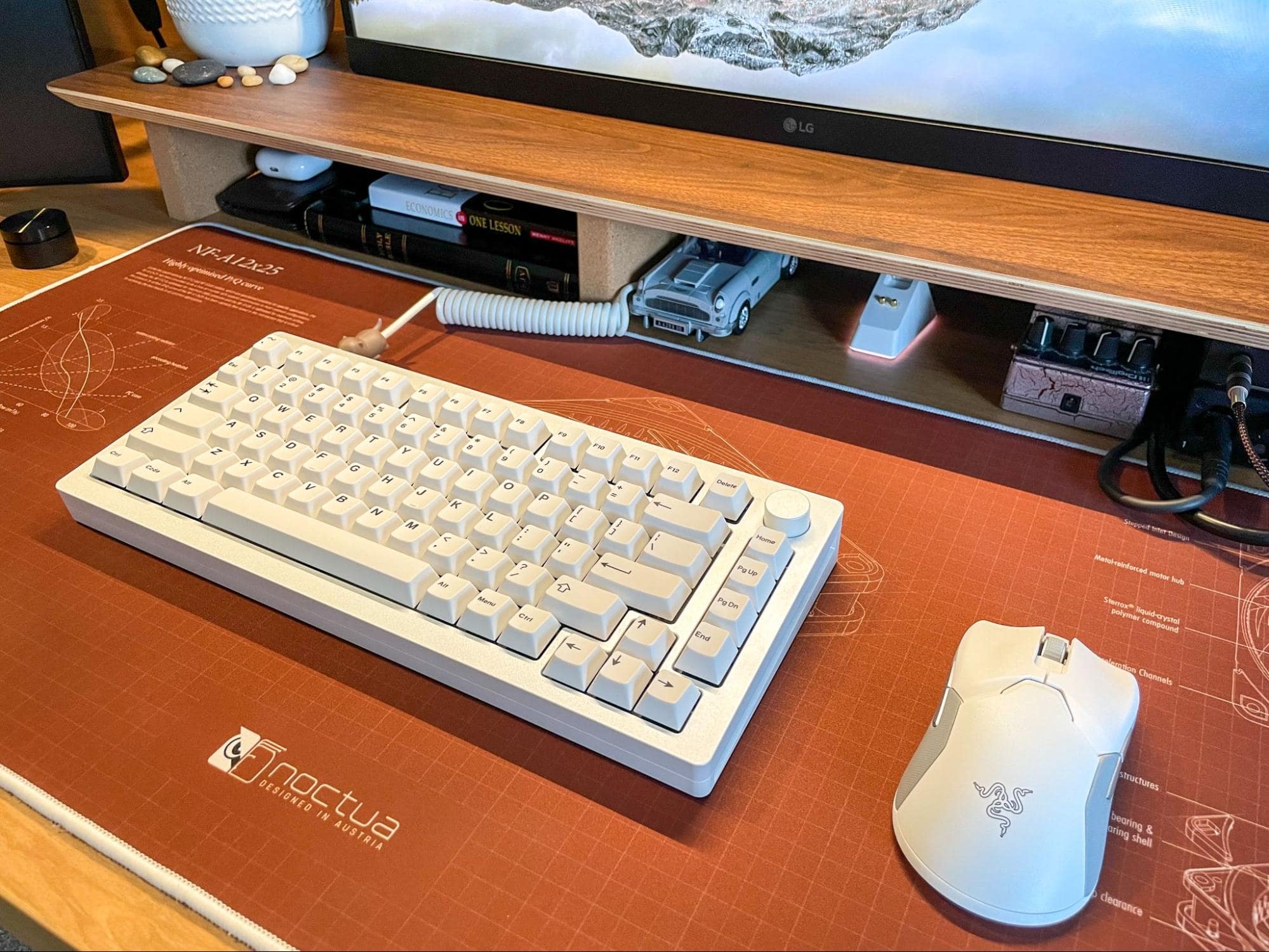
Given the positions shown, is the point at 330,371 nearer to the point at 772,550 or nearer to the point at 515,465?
the point at 515,465

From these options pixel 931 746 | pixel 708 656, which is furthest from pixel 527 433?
pixel 931 746

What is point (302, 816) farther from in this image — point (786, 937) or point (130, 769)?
point (786, 937)

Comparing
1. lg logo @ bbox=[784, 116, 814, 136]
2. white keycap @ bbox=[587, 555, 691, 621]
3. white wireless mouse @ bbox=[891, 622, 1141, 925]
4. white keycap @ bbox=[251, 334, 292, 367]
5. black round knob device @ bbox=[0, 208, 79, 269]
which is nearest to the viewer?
white wireless mouse @ bbox=[891, 622, 1141, 925]

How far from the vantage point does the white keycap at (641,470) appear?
2.12 feet

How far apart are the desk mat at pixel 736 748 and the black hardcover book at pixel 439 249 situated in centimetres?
18

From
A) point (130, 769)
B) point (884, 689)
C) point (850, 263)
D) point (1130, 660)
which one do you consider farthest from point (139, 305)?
point (1130, 660)

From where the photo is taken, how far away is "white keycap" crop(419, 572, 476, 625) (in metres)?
0.57

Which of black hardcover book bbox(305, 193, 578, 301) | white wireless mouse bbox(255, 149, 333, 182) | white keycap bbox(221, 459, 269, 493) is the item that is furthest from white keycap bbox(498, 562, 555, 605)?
white wireless mouse bbox(255, 149, 333, 182)

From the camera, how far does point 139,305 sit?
0.96 m

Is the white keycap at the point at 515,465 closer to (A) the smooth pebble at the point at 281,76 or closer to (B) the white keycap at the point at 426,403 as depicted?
(B) the white keycap at the point at 426,403

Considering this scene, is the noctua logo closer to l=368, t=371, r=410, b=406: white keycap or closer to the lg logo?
l=368, t=371, r=410, b=406: white keycap

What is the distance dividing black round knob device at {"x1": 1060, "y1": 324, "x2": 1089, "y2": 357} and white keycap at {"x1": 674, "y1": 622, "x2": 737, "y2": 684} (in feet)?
1.38

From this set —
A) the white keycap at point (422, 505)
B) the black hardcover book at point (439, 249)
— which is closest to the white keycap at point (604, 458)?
the white keycap at point (422, 505)

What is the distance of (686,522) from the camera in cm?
61
